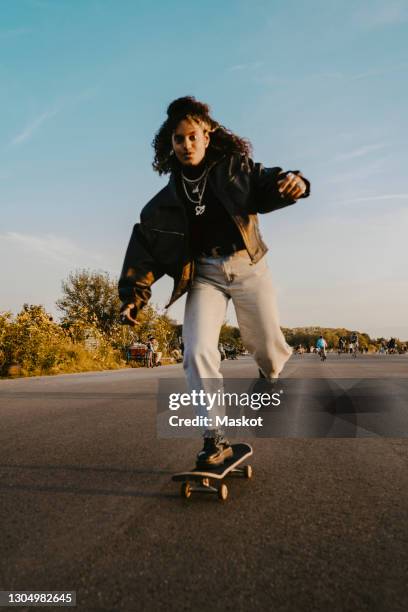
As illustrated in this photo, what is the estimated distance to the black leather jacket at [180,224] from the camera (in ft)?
12.6

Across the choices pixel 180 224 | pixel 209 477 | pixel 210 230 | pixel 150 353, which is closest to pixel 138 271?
pixel 180 224

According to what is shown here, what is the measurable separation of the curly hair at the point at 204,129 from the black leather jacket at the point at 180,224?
11 centimetres

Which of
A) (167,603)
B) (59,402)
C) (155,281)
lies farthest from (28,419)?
(167,603)

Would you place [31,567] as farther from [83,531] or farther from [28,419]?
[28,419]

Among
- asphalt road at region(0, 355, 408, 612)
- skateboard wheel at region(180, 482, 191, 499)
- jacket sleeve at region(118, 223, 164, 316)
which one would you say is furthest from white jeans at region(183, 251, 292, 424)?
asphalt road at region(0, 355, 408, 612)

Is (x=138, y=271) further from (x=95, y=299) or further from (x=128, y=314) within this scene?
(x=95, y=299)

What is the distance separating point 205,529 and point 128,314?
1732 mm

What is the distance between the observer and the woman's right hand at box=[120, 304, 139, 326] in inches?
157

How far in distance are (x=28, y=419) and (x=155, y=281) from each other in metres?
3.46

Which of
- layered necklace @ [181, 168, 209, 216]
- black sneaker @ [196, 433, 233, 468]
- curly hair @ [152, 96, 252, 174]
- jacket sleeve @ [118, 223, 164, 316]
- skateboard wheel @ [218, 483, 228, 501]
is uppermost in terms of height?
curly hair @ [152, 96, 252, 174]

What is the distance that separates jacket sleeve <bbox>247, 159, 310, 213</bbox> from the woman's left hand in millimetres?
31

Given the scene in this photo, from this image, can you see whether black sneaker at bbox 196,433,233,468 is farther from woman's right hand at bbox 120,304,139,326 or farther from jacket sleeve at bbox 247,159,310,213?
A: jacket sleeve at bbox 247,159,310,213

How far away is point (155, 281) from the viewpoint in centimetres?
409

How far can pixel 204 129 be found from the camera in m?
3.94
